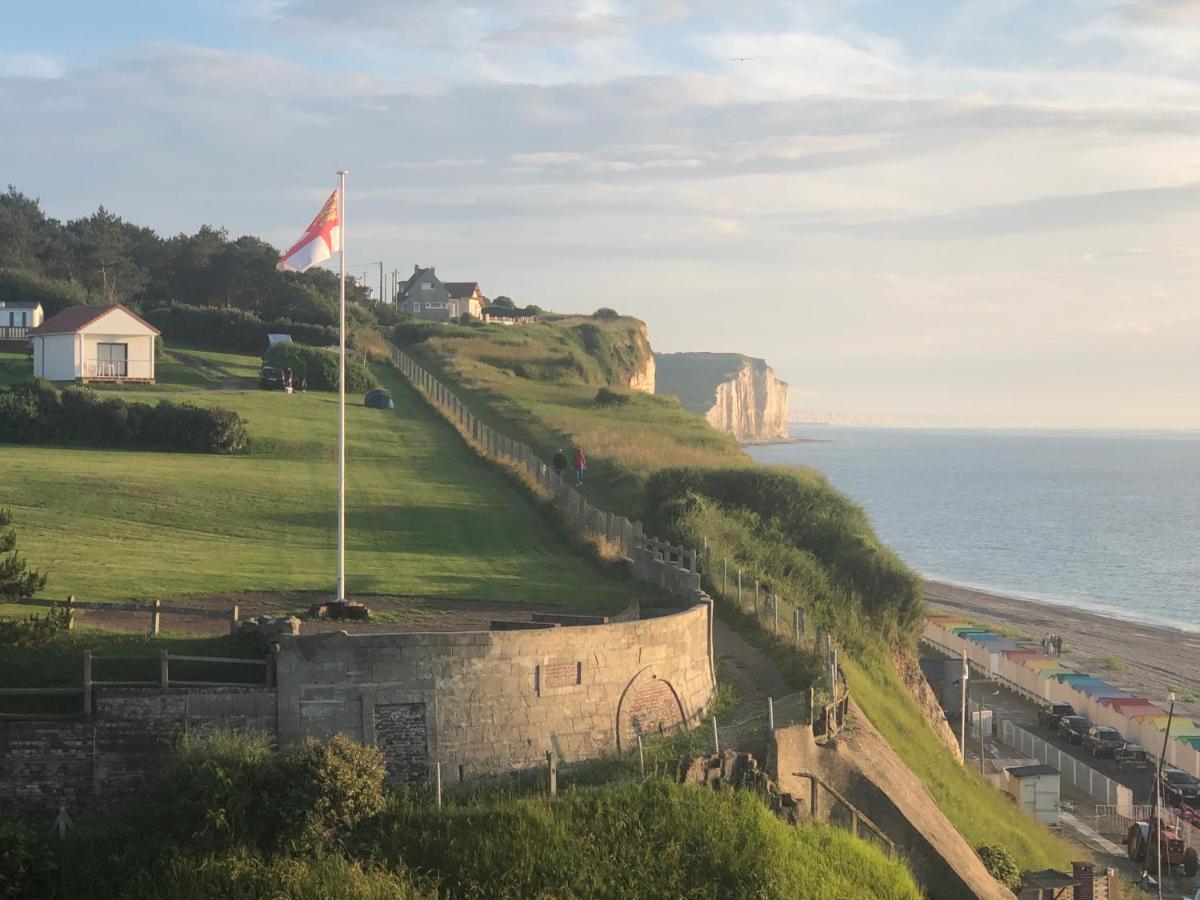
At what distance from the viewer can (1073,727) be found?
160 ft

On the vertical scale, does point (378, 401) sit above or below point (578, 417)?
above

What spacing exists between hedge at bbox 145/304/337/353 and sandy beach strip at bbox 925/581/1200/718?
4004cm

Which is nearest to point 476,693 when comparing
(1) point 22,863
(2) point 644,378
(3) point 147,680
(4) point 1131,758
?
(3) point 147,680

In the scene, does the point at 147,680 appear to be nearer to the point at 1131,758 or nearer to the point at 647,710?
the point at 647,710

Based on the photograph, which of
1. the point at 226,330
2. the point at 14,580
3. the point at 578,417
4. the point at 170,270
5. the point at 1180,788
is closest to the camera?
the point at 14,580

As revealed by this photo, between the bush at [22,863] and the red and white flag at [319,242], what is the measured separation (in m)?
10.9

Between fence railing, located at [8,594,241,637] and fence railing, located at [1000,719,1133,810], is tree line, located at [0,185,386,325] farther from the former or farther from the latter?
fence railing, located at [8,594,241,637]

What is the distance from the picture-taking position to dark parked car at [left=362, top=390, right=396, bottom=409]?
67.2 m

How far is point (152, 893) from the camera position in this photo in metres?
18.5

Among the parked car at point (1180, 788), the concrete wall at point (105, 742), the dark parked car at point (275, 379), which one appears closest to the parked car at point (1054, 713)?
the parked car at point (1180, 788)

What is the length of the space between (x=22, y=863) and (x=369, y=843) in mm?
4472

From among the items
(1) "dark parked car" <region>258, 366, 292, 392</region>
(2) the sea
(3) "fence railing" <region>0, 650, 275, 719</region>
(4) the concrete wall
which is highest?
(1) "dark parked car" <region>258, 366, 292, 392</region>

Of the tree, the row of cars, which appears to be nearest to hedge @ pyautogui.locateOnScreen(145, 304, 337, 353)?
the row of cars

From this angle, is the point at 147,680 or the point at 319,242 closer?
the point at 147,680
